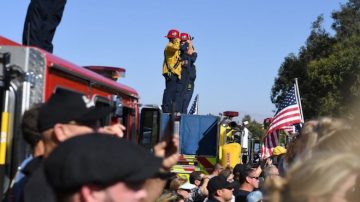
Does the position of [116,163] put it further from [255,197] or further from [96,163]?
[255,197]

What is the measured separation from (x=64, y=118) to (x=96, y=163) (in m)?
1.38

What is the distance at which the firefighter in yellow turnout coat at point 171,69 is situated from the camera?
15188 mm

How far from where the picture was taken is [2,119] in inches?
156

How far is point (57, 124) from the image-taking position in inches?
131

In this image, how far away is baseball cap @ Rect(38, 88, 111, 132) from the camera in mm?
3334

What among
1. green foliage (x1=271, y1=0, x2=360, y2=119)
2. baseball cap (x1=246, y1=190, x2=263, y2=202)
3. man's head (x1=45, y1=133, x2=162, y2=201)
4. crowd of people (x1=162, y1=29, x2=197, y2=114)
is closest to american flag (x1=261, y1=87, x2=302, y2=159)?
crowd of people (x1=162, y1=29, x2=197, y2=114)

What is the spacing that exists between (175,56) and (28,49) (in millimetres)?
11397

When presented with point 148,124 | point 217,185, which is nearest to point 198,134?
point 148,124

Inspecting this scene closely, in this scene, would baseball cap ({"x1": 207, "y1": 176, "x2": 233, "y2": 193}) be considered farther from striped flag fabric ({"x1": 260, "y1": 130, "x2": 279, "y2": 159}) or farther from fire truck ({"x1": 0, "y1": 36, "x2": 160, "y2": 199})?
striped flag fabric ({"x1": 260, "y1": 130, "x2": 279, "y2": 159})

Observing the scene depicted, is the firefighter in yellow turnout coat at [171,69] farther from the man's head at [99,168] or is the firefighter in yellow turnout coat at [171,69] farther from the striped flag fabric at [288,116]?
the man's head at [99,168]

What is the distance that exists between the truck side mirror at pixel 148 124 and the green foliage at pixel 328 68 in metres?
28.9

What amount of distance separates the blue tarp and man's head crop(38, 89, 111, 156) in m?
9.67

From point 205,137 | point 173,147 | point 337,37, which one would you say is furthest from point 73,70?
point 337,37

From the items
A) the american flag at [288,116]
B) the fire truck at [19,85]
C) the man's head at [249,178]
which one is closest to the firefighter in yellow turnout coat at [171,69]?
the american flag at [288,116]
